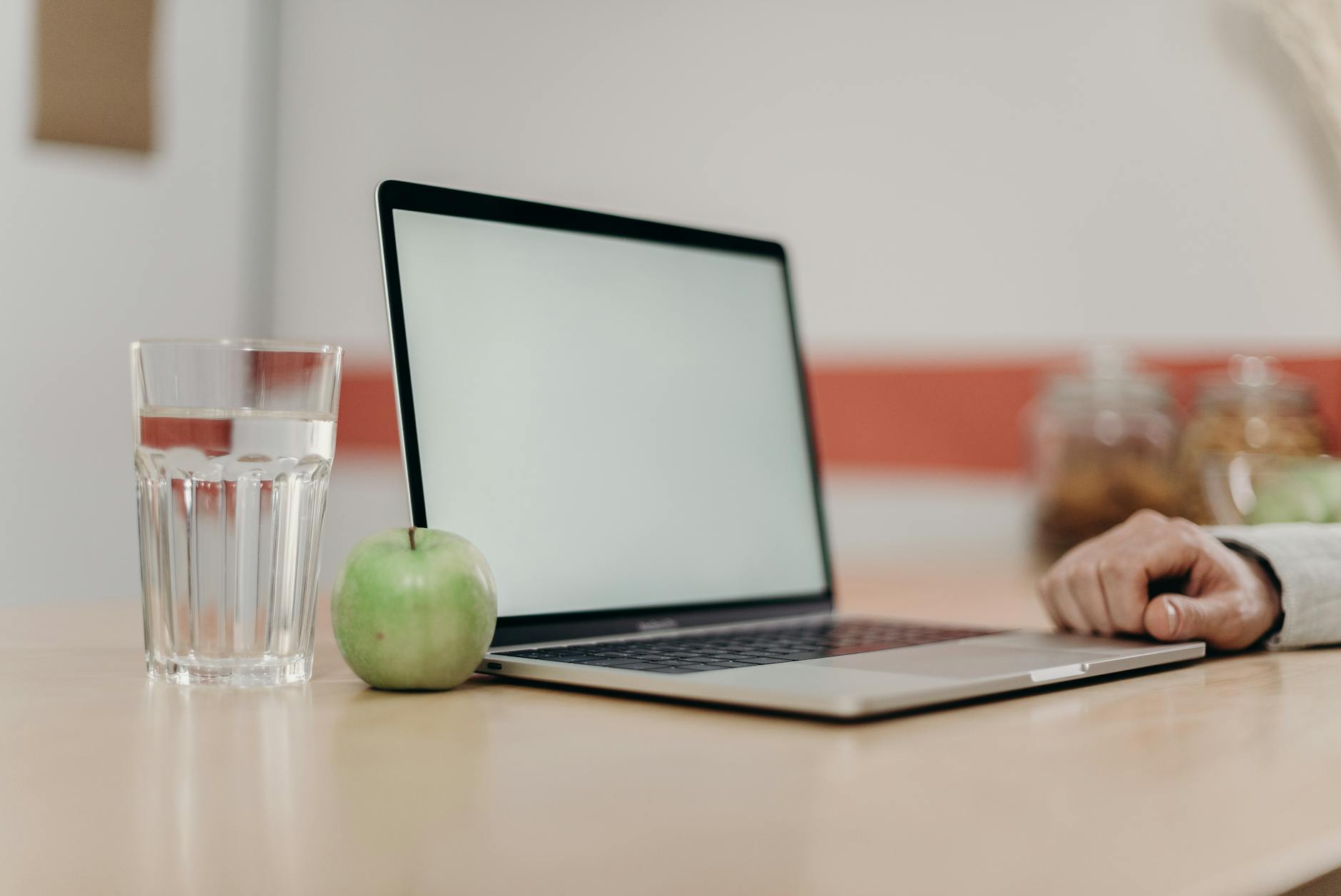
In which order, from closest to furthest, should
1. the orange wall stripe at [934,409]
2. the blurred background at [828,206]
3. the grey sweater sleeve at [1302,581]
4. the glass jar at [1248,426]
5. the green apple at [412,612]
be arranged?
the green apple at [412,612], the grey sweater sleeve at [1302,581], the glass jar at [1248,426], the blurred background at [828,206], the orange wall stripe at [934,409]

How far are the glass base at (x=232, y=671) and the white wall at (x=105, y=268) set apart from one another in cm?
196

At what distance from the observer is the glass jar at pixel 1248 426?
146cm

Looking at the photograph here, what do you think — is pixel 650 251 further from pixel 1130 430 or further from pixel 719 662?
pixel 1130 430

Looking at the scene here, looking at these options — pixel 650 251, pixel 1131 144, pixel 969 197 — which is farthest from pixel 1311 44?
pixel 650 251

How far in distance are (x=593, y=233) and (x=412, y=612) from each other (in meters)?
0.41

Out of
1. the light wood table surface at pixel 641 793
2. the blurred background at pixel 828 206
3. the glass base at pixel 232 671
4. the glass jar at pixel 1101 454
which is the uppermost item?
the blurred background at pixel 828 206

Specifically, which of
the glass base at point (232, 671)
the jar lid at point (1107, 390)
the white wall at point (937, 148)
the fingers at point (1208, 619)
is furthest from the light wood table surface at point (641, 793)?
the white wall at point (937, 148)

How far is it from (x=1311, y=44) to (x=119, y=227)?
2.27 metres

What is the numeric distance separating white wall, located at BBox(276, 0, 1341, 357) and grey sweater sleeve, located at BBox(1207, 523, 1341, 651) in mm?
818

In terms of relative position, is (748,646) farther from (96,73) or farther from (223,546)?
(96,73)

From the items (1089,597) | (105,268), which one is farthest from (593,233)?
(105,268)

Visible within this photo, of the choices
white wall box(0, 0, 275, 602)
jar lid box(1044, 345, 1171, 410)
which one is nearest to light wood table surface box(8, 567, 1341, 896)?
jar lid box(1044, 345, 1171, 410)

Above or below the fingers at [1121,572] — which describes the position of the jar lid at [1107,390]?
above

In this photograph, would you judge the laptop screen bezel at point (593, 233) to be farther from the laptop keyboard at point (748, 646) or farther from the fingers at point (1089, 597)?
the fingers at point (1089, 597)
